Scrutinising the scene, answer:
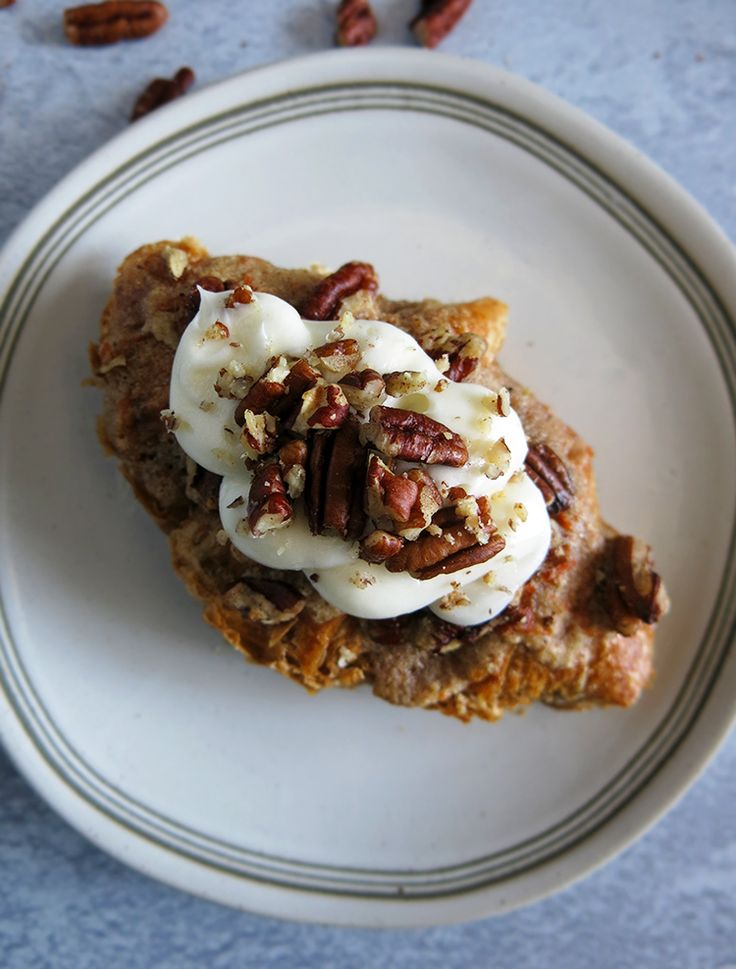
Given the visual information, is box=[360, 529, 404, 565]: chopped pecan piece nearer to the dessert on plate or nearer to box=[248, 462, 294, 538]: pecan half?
the dessert on plate

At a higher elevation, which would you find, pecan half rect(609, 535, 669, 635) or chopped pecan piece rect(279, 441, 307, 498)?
pecan half rect(609, 535, 669, 635)

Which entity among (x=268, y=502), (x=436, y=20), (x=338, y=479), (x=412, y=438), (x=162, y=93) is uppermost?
(x=436, y=20)

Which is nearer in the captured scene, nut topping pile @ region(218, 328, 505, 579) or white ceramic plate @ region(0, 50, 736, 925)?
nut topping pile @ region(218, 328, 505, 579)

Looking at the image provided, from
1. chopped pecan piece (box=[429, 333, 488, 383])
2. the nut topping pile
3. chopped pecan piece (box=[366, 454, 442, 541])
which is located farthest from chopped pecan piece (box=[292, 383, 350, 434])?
chopped pecan piece (box=[429, 333, 488, 383])

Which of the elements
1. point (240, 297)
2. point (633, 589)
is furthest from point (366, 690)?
point (240, 297)

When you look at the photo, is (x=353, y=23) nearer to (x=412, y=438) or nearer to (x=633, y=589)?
(x=412, y=438)

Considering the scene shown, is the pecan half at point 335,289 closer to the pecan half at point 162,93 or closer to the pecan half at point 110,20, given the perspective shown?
the pecan half at point 162,93

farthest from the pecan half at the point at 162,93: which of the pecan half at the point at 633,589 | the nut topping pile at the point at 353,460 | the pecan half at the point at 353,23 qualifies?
the pecan half at the point at 633,589
